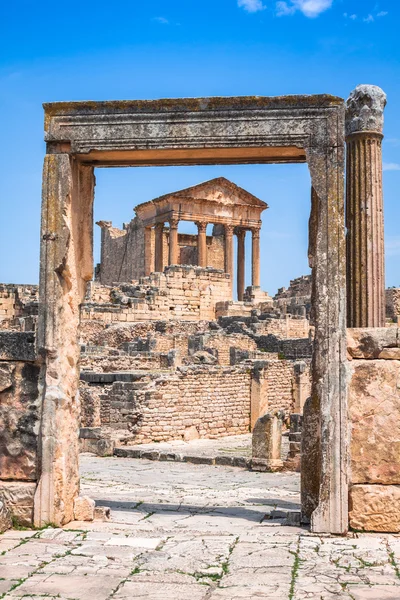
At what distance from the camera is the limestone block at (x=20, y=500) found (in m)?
6.45

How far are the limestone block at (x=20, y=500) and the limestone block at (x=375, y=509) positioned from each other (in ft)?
8.23

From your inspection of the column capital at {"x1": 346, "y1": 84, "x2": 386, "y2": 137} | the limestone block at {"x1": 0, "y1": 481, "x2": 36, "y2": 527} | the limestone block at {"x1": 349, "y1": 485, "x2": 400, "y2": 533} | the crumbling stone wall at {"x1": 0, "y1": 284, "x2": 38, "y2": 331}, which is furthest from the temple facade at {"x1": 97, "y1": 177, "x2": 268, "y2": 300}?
the limestone block at {"x1": 349, "y1": 485, "x2": 400, "y2": 533}

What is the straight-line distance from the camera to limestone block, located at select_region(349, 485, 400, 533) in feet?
20.5

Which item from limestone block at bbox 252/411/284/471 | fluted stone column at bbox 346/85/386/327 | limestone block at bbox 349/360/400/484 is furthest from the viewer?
limestone block at bbox 252/411/284/471

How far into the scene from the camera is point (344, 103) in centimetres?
652

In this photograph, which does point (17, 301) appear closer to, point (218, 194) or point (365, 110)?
point (218, 194)

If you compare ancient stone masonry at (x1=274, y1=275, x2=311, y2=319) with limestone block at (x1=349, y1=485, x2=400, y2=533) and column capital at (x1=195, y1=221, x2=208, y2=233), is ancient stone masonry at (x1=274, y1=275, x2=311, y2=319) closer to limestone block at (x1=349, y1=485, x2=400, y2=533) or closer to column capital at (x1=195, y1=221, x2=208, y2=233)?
column capital at (x1=195, y1=221, x2=208, y2=233)

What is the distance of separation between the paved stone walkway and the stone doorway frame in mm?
430

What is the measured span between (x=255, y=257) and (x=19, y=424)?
1343 inches

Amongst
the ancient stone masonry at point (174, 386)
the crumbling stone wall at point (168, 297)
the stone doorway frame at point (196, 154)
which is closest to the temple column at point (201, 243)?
the crumbling stone wall at point (168, 297)

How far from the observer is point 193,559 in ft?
17.8

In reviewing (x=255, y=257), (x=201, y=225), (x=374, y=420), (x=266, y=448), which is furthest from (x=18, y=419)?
(x=255, y=257)

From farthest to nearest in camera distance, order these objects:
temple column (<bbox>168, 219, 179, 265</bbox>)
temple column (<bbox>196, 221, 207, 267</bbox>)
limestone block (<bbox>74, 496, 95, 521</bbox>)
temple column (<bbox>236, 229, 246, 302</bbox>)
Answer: temple column (<bbox>236, 229, 246, 302</bbox>), temple column (<bbox>196, 221, 207, 267</bbox>), temple column (<bbox>168, 219, 179, 265</bbox>), limestone block (<bbox>74, 496, 95, 521</bbox>)

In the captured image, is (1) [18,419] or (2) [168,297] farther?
(2) [168,297]
